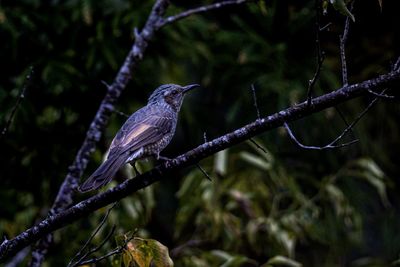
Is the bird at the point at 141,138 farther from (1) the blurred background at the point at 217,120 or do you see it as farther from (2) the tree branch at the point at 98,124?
(1) the blurred background at the point at 217,120

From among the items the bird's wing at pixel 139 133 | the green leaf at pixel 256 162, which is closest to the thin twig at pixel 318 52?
the bird's wing at pixel 139 133

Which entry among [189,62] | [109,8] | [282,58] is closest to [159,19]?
[109,8]

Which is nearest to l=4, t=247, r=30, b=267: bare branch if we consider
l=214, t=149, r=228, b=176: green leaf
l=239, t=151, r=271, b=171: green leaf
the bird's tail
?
the bird's tail

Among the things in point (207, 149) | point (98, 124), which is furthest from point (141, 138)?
point (207, 149)

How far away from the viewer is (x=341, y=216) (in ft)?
20.0

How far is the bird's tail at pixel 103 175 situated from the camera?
11.5 ft

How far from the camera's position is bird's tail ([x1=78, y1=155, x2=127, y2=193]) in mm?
3492

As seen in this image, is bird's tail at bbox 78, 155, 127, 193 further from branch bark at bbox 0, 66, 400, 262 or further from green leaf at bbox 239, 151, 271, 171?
green leaf at bbox 239, 151, 271, 171

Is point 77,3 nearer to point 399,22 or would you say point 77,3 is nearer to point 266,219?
point 266,219

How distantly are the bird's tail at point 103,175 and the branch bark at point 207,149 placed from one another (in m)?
0.19

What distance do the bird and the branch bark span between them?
0.20 m

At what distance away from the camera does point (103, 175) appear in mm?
3613

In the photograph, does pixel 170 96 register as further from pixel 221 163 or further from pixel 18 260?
pixel 18 260

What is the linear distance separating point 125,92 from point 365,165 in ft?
7.17
